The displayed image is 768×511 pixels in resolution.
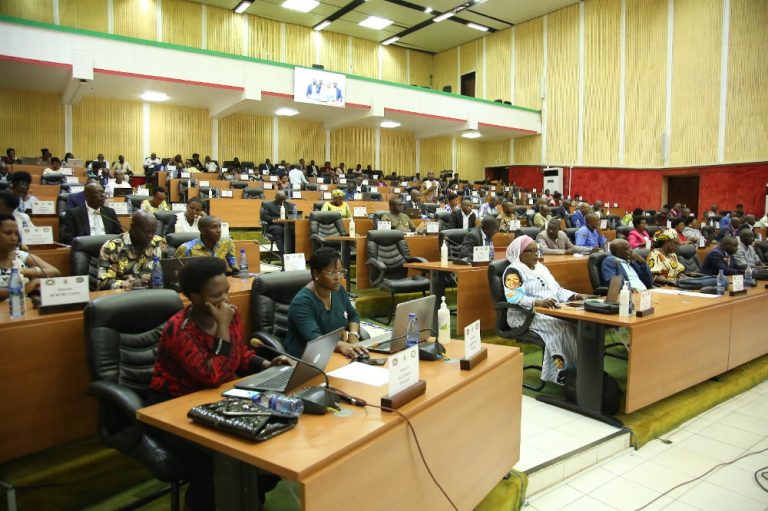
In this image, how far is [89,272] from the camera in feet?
12.7

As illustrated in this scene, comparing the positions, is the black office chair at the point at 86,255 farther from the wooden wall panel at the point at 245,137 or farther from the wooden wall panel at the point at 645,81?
the wooden wall panel at the point at 645,81

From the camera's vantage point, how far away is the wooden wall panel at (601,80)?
15.0m

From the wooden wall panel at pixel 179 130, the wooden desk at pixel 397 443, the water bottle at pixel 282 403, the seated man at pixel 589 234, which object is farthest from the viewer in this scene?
the wooden wall panel at pixel 179 130

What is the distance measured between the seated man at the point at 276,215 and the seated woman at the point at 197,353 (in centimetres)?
582

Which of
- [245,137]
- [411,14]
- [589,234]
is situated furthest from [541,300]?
[411,14]

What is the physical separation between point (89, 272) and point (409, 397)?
122 inches

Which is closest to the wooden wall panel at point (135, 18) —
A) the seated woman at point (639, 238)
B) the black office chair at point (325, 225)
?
the black office chair at point (325, 225)

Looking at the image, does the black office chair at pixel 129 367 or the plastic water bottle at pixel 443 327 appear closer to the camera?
the black office chair at pixel 129 367

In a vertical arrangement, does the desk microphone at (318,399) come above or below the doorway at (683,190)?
below

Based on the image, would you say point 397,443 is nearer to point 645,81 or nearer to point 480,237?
point 480,237

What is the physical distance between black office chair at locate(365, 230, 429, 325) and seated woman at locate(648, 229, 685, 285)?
2.56 meters

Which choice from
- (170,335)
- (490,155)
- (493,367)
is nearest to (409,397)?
(493,367)

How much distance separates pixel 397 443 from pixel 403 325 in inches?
29.9

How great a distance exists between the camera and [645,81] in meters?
14.4
